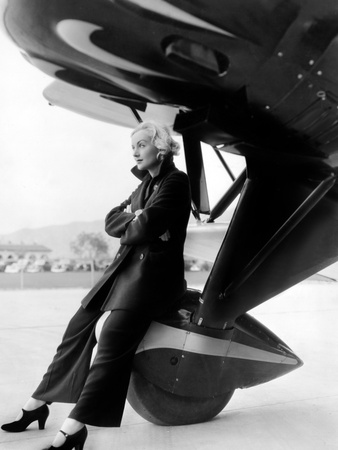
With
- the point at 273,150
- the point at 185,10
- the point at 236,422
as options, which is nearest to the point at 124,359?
the point at 236,422

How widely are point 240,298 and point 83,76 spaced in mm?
1152

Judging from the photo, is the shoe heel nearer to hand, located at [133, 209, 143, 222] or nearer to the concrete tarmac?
the concrete tarmac

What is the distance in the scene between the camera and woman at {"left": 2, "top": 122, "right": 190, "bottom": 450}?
186 cm

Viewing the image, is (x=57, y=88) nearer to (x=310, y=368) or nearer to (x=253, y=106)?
(x=253, y=106)

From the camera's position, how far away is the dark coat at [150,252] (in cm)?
195

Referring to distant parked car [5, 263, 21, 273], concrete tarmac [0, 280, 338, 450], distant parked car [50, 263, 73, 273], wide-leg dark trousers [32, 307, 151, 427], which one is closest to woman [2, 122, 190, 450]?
wide-leg dark trousers [32, 307, 151, 427]

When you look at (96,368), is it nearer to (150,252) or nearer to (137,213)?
(150,252)

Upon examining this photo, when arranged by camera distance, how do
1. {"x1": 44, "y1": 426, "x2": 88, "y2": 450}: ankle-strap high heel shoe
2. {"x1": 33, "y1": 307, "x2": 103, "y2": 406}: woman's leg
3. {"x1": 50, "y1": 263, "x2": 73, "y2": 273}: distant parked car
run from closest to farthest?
{"x1": 44, "y1": 426, "x2": 88, "y2": 450}: ankle-strap high heel shoe < {"x1": 33, "y1": 307, "x2": 103, "y2": 406}: woman's leg < {"x1": 50, "y1": 263, "x2": 73, "y2": 273}: distant parked car

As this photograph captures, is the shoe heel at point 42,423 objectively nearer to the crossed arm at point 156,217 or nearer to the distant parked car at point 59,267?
the crossed arm at point 156,217

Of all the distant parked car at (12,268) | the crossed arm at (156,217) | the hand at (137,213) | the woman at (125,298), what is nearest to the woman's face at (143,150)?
the woman at (125,298)

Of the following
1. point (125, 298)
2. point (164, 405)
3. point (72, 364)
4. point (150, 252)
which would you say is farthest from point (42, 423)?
point (150, 252)

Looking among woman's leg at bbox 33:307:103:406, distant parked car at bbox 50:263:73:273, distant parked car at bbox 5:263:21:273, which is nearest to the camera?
woman's leg at bbox 33:307:103:406

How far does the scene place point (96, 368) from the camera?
189 cm

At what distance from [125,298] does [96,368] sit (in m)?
0.28
